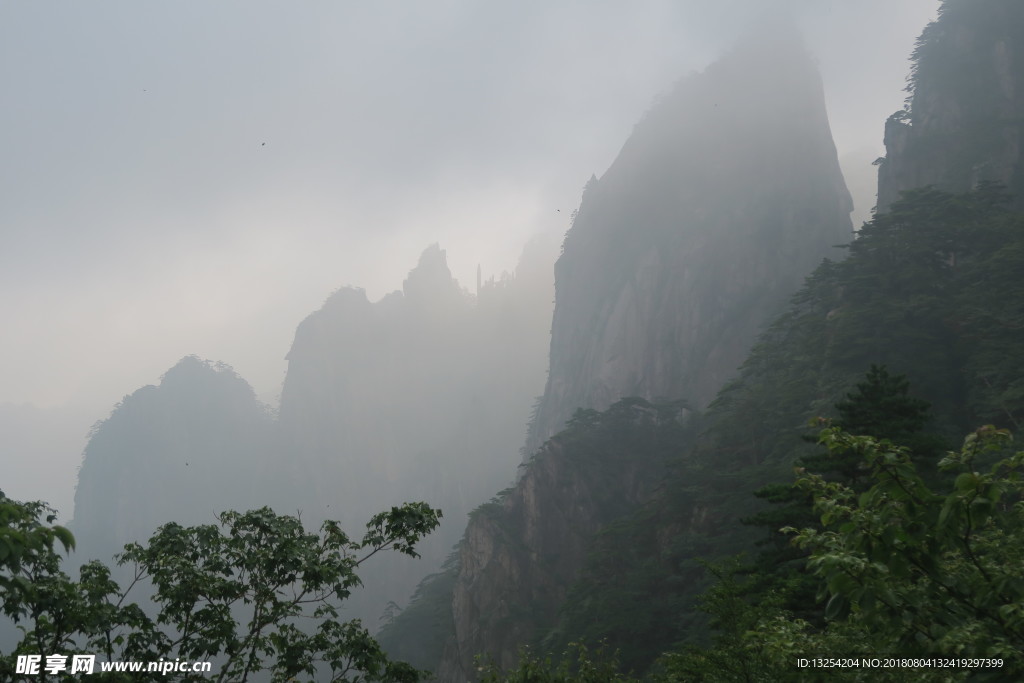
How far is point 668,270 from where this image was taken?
225ft

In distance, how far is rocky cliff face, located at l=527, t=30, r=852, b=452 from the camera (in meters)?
63.2

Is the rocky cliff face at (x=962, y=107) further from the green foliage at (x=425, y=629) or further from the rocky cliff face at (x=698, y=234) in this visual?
the green foliage at (x=425, y=629)

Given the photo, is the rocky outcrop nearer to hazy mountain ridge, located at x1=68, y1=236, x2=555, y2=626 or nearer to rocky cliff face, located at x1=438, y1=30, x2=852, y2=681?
rocky cliff face, located at x1=438, y1=30, x2=852, y2=681

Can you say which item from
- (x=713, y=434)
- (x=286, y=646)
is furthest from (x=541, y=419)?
(x=286, y=646)

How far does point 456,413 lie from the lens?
120750 mm

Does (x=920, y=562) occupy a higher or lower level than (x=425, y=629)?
higher

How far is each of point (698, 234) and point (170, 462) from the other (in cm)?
11124

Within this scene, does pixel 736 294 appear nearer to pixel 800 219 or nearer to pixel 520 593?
pixel 800 219

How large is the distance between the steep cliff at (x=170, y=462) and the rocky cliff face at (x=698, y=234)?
73.7m

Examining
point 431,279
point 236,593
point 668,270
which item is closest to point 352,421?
point 431,279

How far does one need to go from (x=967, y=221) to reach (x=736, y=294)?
30.1 meters

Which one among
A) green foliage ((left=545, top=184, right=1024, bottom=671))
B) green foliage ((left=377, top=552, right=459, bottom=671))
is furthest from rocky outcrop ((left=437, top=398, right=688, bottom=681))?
green foliage ((left=545, top=184, right=1024, bottom=671))

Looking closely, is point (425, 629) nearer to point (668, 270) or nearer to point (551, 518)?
point (551, 518)

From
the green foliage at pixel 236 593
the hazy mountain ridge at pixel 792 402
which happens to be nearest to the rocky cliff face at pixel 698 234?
the hazy mountain ridge at pixel 792 402
